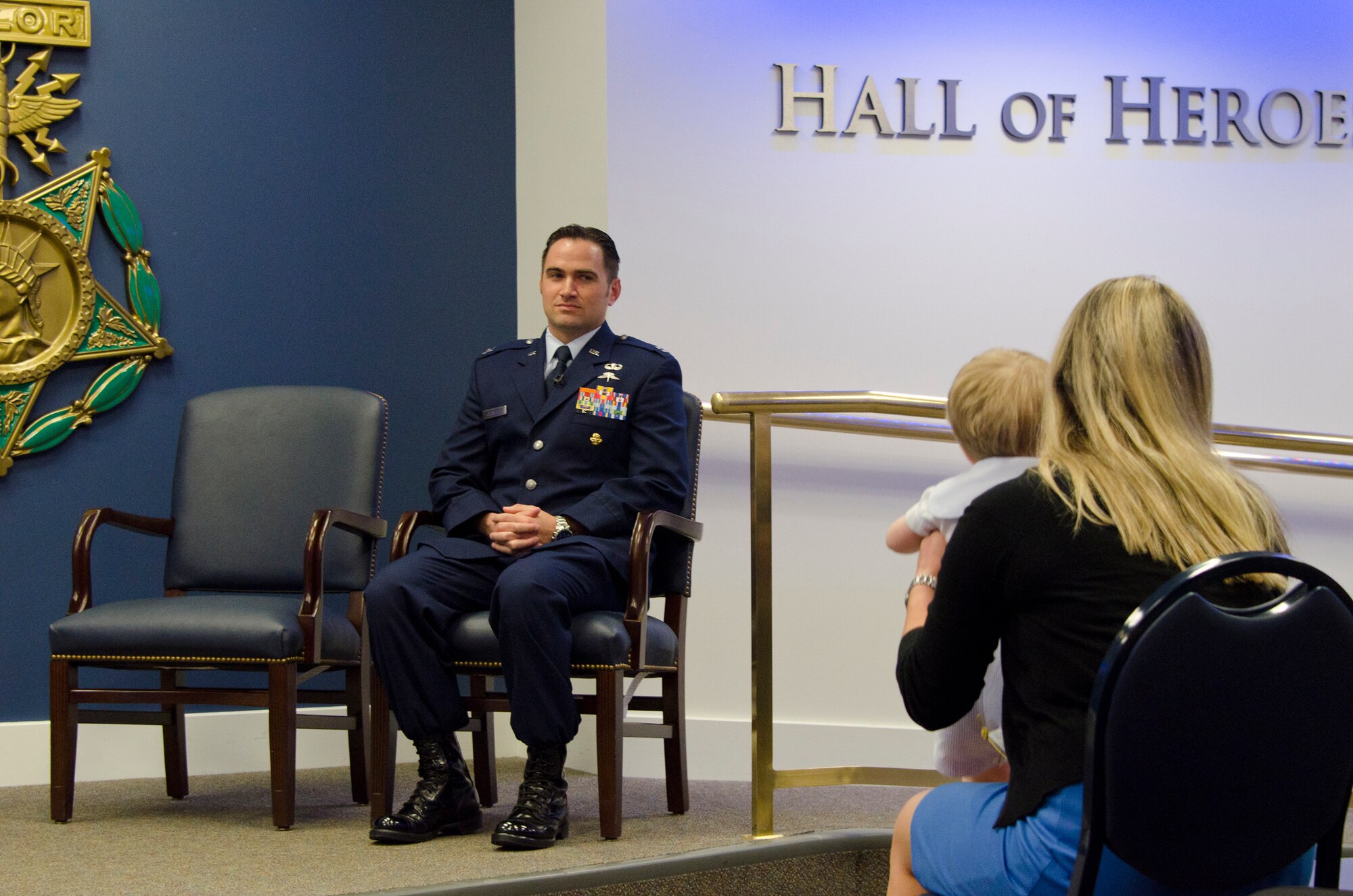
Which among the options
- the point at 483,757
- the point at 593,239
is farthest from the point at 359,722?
the point at 593,239

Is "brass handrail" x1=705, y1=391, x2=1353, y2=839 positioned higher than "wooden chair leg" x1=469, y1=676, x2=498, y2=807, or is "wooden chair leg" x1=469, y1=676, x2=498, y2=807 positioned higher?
"brass handrail" x1=705, y1=391, x2=1353, y2=839

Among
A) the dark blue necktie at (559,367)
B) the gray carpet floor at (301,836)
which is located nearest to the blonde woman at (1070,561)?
the gray carpet floor at (301,836)

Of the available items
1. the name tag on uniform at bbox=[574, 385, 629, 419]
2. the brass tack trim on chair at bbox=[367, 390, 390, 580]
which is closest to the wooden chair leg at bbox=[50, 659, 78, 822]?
the brass tack trim on chair at bbox=[367, 390, 390, 580]

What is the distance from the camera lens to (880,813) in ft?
9.92

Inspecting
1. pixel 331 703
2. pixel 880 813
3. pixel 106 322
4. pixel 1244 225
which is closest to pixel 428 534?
pixel 331 703

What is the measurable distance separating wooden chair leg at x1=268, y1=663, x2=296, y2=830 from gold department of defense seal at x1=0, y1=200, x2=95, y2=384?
142 cm

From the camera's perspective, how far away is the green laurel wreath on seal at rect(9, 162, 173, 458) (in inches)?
144

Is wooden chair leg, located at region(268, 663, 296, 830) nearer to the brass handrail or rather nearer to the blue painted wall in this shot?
the brass handrail

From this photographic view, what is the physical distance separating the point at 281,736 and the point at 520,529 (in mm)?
640

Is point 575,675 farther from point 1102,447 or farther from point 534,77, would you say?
point 534,77

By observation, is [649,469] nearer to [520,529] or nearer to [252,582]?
[520,529]

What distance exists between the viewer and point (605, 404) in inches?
120

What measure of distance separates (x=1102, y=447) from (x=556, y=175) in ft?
9.30

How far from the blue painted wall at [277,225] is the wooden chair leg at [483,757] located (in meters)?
0.96
